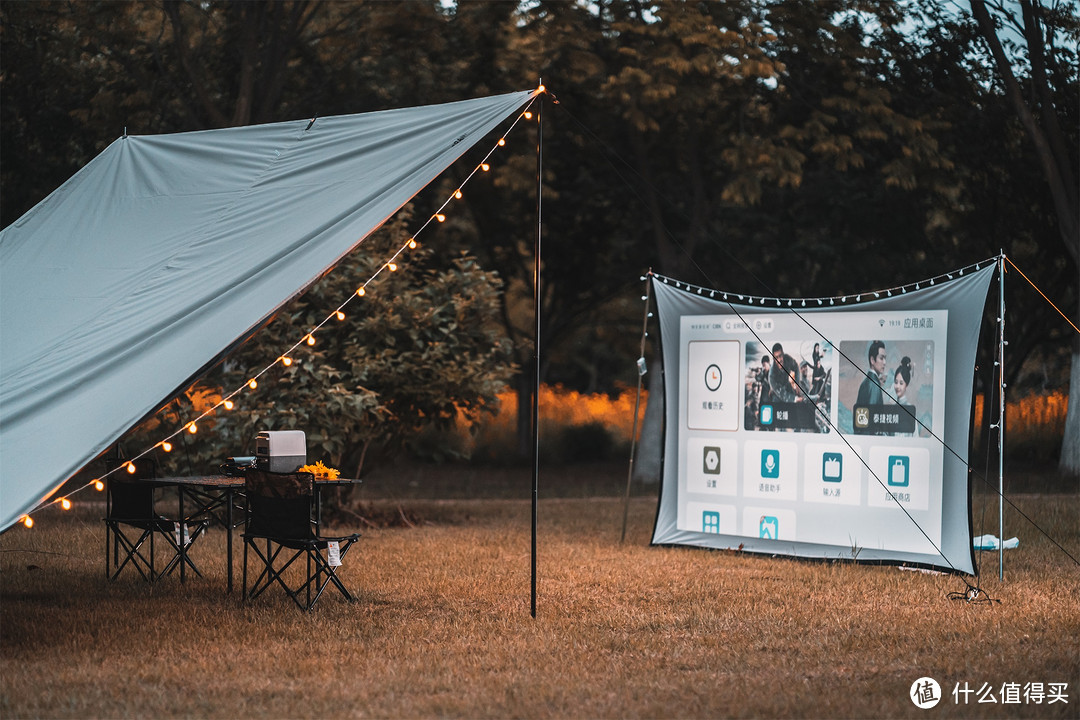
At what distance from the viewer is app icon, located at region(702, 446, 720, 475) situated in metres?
8.70

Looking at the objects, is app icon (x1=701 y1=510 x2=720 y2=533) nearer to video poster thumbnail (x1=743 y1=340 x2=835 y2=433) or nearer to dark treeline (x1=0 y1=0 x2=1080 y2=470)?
video poster thumbnail (x1=743 y1=340 x2=835 y2=433)

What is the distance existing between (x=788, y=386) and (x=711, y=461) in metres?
0.86

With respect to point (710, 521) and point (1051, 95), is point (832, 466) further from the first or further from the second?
point (1051, 95)

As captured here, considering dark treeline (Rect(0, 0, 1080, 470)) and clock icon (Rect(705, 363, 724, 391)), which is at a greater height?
dark treeline (Rect(0, 0, 1080, 470))

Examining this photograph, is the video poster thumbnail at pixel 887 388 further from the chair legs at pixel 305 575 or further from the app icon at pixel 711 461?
the chair legs at pixel 305 575

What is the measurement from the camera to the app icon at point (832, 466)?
8070 mm

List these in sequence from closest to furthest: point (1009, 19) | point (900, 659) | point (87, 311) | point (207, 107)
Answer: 1. point (900, 659)
2. point (87, 311)
3. point (207, 107)
4. point (1009, 19)

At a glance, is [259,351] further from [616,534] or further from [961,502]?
[961,502]

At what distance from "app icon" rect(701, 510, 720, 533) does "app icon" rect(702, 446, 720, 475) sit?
311mm

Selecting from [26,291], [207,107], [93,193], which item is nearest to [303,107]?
[207,107]

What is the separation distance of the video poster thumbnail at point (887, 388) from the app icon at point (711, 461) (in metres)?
1.04

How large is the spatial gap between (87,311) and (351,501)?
476 centimetres

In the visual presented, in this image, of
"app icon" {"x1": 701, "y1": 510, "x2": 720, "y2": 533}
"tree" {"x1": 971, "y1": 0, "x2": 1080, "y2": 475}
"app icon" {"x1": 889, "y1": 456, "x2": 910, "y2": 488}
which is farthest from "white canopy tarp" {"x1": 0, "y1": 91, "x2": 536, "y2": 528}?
"tree" {"x1": 971, "y1": 0, "x2": 1080, "y2": 475}

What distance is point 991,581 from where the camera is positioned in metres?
7.24
